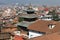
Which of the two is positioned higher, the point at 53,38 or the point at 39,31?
the point at 53,38

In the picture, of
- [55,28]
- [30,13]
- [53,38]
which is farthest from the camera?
[30,13]

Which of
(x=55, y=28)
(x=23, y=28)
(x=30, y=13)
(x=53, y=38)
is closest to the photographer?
(x=53, y=38)

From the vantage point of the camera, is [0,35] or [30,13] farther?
[30,13]

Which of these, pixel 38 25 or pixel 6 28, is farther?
pixel 6 28

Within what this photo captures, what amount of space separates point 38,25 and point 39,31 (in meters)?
1.55

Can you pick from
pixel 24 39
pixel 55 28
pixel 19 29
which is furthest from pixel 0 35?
pixel 19 29

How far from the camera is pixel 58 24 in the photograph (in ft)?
93.7

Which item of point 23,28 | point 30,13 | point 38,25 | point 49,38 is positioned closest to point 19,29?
point 23,28

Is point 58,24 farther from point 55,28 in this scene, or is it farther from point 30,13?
point 30,13

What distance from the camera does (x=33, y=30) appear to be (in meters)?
29.5

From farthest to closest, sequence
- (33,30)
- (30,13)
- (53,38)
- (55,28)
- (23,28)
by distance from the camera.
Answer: (30,13) → (23,28) → (33,30) → (55,28) → (53,38)

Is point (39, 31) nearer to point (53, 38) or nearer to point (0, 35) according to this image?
→ point (0, 35)

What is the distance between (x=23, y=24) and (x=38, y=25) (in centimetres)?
733

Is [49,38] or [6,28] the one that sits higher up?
[49,38]
